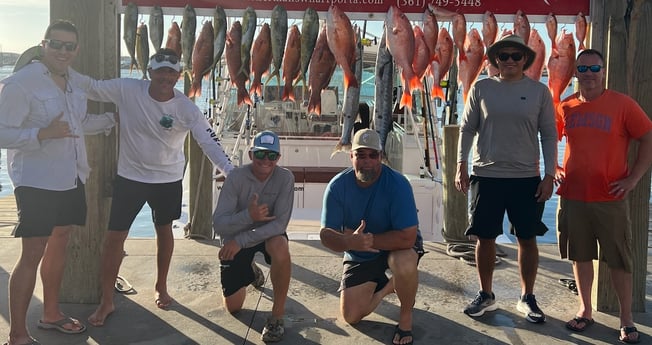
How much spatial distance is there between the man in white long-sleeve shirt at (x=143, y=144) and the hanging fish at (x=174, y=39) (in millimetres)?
326

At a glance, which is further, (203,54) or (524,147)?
(203,54)

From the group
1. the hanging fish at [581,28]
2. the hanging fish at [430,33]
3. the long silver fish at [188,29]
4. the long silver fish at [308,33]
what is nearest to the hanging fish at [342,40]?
the long silver fish at [308,33]

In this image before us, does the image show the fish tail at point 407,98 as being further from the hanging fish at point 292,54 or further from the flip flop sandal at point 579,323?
the flip flop sandal at point 579,323

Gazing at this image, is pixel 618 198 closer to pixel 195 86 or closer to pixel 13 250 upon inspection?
pixel 195 86

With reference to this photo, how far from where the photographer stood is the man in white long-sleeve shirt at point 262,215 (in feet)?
11.8

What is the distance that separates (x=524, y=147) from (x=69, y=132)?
258cm

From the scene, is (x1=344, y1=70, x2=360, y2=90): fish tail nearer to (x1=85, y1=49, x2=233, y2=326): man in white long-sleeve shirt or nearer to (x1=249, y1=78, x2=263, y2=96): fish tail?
(x1=249, y1=78, x2=263, y2=96): fish tail

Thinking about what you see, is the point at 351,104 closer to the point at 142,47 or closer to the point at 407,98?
the point at 407,98

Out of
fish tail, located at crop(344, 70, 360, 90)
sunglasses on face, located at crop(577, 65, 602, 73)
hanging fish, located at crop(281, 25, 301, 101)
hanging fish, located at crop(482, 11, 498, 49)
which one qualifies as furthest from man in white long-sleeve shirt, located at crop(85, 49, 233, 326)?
sunglasses on face, located at crop(577, 65, 602, 73)

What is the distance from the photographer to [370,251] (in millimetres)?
3502

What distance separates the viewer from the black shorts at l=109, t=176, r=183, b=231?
12.5ft

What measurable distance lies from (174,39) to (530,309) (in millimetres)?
2875

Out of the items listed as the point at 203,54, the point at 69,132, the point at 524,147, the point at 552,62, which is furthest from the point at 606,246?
the point at 69,132

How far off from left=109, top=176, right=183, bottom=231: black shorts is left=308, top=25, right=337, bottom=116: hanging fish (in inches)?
41.3
